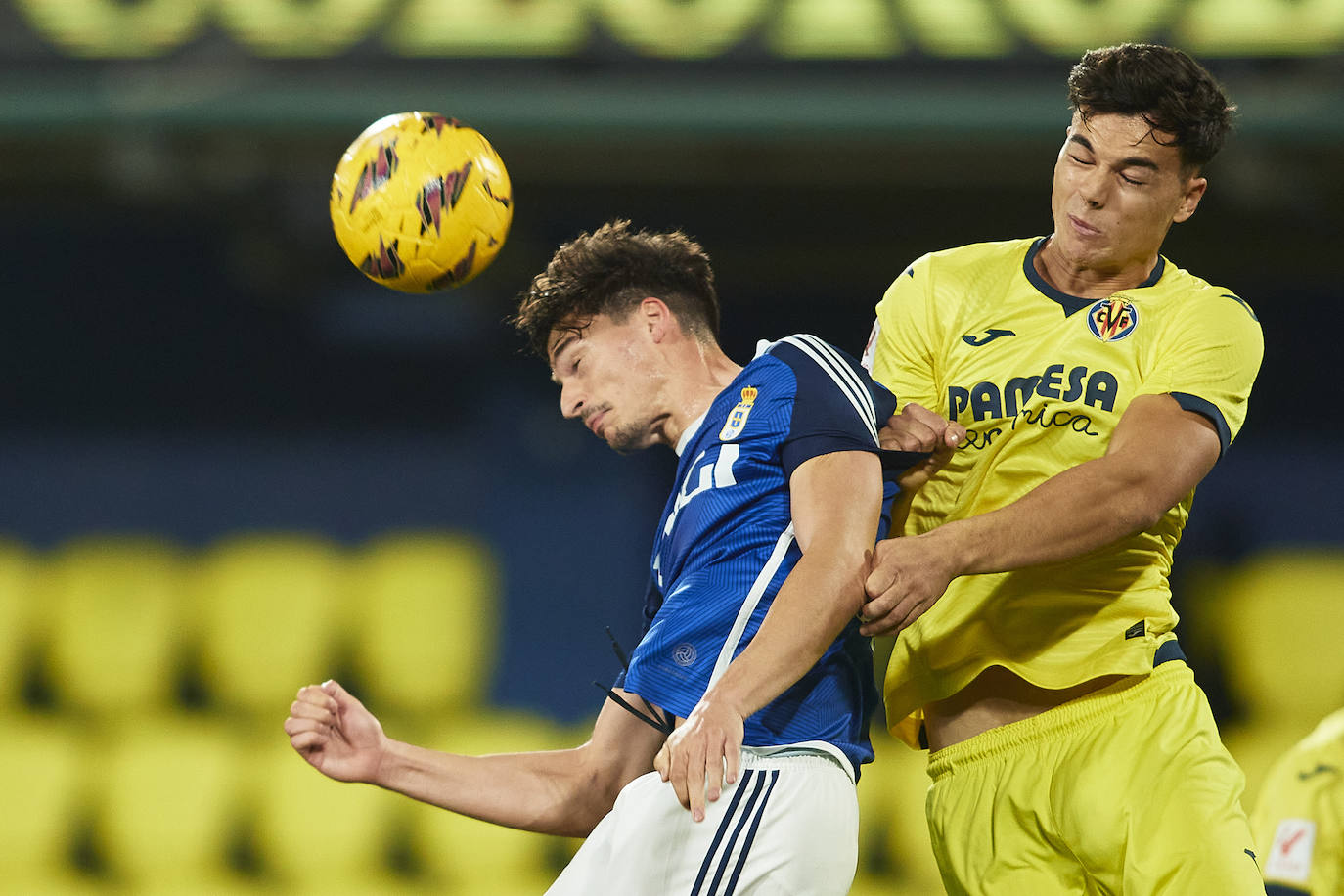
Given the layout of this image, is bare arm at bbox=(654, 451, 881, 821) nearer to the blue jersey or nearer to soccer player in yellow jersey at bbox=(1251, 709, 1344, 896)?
the blue jersey

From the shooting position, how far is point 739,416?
2338 mm

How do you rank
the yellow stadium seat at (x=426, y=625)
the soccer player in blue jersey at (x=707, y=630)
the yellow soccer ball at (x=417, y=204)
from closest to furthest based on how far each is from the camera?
the soccer player in blue jersey at (x=707, y=630) → the yellow soccer ball at (x=417, y=204) → the yellow stadium seat at (x=426, y=625)

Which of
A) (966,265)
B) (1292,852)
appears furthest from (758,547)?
(1292,852)

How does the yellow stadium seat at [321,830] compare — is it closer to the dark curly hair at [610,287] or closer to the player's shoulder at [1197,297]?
the dark curly hair at [610,287]

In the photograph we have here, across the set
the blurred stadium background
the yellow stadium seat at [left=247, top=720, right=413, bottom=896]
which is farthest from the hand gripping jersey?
the yellow stadium seat at [left=247, top=720, right=413, bottom=896]

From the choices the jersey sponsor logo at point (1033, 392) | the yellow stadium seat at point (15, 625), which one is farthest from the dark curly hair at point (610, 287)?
the yellow stadium seat at point (15, 625)

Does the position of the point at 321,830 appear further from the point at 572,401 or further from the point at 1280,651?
the point at 572,401

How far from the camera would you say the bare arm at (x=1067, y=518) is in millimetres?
2072

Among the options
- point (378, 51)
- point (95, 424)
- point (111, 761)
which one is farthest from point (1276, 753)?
point (95, 424)

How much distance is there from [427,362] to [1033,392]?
15.4 feet

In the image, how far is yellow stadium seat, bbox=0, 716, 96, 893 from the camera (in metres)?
6.10

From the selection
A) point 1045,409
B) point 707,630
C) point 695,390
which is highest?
point 695,390

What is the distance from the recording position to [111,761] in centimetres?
625

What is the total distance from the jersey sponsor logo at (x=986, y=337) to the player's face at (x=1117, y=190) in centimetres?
17
